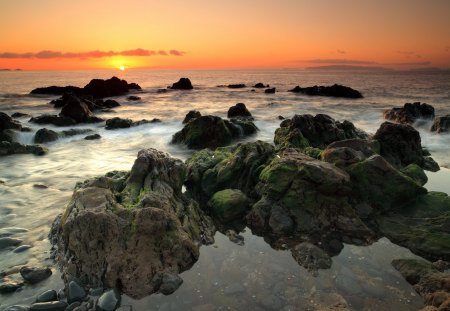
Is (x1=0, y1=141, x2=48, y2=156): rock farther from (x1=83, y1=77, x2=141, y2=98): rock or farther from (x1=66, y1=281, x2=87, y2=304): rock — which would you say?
(x1=83, y1=77, x2=141, y2=98): rock

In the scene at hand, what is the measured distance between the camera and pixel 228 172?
1060 cm

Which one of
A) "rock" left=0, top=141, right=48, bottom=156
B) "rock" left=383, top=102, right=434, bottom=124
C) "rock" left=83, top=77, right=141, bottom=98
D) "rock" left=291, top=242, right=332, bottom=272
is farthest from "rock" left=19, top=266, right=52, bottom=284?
"rock" left=83, top=77, right=141, bottom=98

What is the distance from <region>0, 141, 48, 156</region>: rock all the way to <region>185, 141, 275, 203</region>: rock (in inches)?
394

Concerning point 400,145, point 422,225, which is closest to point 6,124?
point 400,145

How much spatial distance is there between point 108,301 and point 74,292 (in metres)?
0.68

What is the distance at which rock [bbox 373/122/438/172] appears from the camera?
13.9 meters

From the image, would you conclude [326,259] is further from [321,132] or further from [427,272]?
[321,132]

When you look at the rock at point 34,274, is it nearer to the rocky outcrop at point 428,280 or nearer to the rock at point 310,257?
the rock at point 310,257

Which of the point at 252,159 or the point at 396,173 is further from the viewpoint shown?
the point at 252,159

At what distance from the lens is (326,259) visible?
23.2 feet

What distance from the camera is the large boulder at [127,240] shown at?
6.34 meters

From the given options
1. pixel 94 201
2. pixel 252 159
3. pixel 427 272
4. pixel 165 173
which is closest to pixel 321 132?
pixel 252 159

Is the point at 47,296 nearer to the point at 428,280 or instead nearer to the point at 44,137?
the point at 428,280

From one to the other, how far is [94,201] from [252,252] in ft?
11.6
